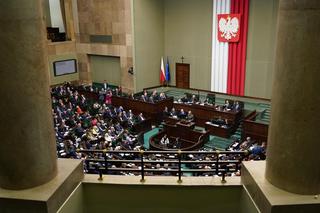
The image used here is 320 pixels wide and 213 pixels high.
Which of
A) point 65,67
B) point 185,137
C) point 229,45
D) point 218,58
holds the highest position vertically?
point 229,45

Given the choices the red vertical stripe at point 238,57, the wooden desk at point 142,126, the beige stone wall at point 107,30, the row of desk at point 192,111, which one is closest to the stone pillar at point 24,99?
the wooden desk at point 142,126

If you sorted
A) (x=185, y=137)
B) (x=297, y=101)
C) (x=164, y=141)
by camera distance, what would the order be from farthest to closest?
(x=185, y=137)
(x=164, y=141)
(x=297, y=101)

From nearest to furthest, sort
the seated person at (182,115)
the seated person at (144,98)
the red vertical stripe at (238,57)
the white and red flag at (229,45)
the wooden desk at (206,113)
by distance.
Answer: the wooden desk at (206,113), the seated person at (182,115), the seated person at (144,98), the red vertical stripe at (238,57), the white and red flag at (229,45)

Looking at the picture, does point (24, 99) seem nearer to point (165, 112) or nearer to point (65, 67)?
point (165, 112)

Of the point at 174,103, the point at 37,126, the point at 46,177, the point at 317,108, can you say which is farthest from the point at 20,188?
the point at 174,103

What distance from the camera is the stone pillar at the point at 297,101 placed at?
3.79m

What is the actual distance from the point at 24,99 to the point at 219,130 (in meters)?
10.9

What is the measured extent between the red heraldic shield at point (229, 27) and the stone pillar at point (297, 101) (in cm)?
1430

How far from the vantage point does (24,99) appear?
4188mm

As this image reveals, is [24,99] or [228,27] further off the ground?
[228,27]

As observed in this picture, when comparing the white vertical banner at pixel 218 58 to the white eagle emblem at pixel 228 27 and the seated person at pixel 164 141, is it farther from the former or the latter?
the seated person at pixel 164 141

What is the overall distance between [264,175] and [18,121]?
11.3 ft

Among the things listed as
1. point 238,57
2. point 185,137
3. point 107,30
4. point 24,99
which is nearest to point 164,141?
point 185,137

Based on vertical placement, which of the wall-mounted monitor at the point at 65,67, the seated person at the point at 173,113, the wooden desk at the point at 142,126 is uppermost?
the wall-mounted monitor at the point at 65,67
